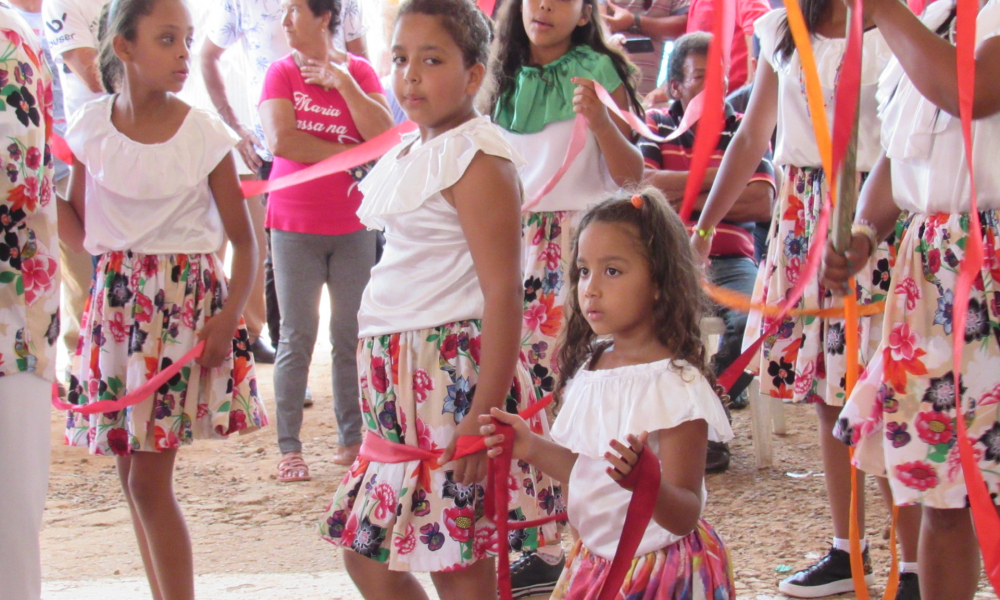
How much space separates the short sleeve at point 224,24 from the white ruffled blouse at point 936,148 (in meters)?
2.92

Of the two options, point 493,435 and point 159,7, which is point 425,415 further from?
point 159,7

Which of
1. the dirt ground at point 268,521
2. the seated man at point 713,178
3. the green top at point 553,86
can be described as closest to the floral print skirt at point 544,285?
the green top at point 553,86

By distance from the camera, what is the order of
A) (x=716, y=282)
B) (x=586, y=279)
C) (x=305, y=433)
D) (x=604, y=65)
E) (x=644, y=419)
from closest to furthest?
(x=644, y=419)
(x=586, y=279)
(x=604, y=65)
(x=716, y=282)
(x=305, y=433)

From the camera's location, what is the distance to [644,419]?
1660 mm

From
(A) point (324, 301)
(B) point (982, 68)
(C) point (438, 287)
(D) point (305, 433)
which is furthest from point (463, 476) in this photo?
(A) point (324, 301)

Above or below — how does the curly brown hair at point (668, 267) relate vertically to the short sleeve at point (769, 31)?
below

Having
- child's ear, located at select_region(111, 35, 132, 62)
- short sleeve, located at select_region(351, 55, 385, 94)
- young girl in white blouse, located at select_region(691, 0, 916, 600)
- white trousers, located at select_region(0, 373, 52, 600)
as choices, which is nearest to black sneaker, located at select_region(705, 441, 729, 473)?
young girl in white blouse, located at select_region(691, 0, 916, 600)

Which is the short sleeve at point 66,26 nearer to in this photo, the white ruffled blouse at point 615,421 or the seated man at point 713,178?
the seated man at point 713,178

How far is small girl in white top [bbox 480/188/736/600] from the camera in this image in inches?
65.3

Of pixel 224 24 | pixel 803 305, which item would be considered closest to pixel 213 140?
pixel 803 305

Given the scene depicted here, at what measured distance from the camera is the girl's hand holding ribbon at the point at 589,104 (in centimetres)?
251

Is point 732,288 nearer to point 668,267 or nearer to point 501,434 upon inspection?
point 668,267

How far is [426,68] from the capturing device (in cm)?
190

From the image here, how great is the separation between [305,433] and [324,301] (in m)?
4.14
